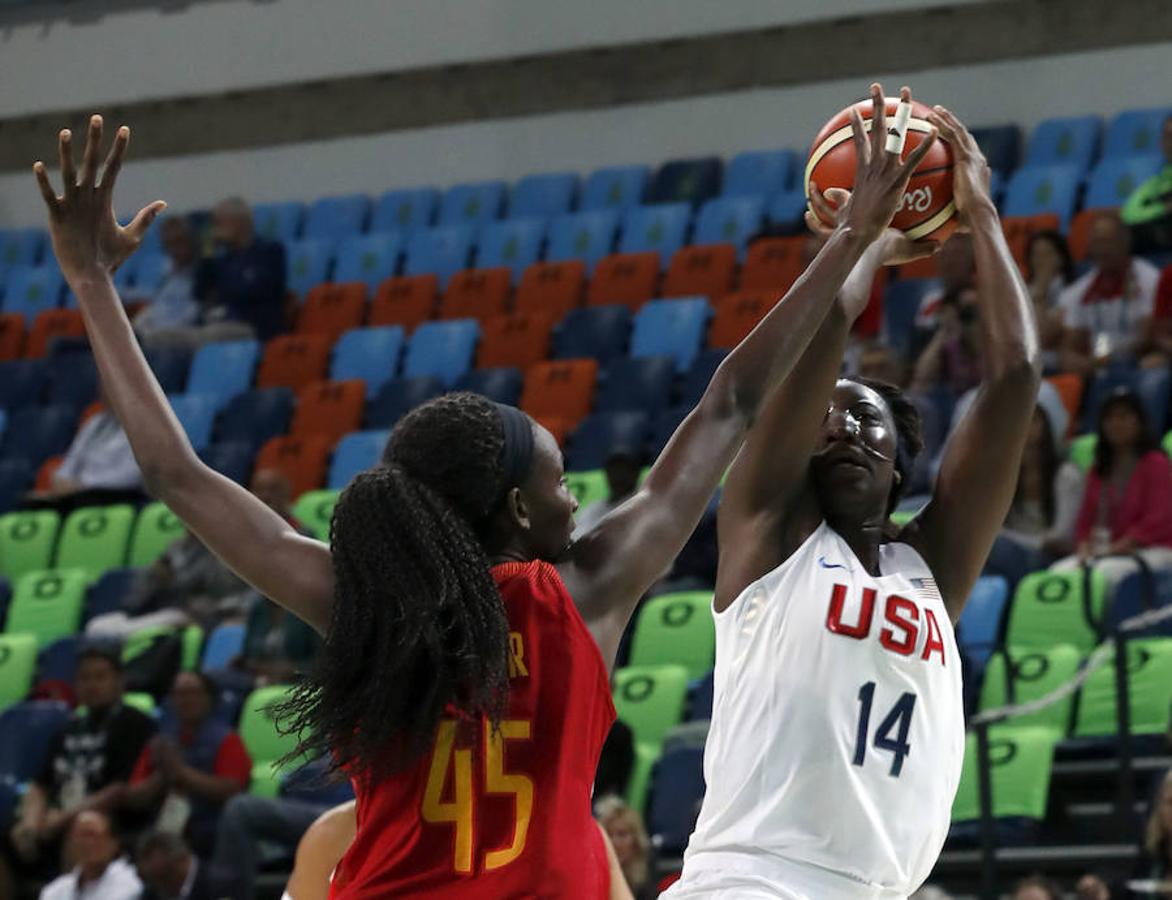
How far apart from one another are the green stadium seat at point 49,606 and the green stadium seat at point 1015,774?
5080 millimetres

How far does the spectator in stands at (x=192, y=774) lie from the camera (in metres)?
8.62

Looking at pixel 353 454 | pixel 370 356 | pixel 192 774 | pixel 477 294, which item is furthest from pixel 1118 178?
pixel 192 774

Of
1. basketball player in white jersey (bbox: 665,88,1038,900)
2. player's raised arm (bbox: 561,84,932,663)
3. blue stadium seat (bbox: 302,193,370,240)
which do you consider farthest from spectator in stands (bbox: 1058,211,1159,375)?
player's raised arm (bbox: 561,84,932,663)

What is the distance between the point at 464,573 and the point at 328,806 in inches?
231

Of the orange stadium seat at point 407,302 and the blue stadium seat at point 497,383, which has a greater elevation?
the orange stadium seat at point 407,302

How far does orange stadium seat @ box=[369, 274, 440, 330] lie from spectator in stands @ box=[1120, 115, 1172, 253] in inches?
178

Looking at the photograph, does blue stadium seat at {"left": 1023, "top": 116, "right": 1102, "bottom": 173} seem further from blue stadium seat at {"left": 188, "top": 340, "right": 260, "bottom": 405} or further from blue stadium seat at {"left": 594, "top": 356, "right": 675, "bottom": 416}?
blue stadium seat at {"left": 188, "top": 340, "right": 260, "bottom": 405}

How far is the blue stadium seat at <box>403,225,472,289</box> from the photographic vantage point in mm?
13500

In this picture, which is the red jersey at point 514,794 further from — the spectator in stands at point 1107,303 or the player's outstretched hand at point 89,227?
the spectator in stands at point 1107,303

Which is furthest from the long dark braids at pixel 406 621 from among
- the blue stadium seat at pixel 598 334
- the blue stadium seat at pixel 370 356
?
the blue stadium seat at pixel 370 356

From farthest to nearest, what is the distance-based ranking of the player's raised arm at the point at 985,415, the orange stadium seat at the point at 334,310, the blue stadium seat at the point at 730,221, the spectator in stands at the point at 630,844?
the orange stadium seat at the point at 334,310
the blue stadium seat at the point at 730,221
the spectator in stands at the point at 630,844
the player's raised arm at the point at 985,415

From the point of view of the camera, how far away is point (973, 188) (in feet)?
12.4

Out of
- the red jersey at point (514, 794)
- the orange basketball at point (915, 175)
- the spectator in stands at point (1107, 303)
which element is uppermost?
the spectator in stands at point (1107, 303)

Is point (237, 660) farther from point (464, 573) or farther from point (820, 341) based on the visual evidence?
point (464, 573)
